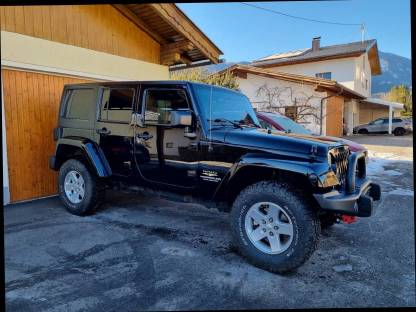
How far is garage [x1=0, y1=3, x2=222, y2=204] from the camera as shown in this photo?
5.69 metres

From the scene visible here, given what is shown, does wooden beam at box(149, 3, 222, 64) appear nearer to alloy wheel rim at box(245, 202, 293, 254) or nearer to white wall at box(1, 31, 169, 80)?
white wall at box(1, 31, 169, 80)

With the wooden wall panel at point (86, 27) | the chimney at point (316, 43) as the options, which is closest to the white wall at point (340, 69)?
the chimney at point (316, 43)

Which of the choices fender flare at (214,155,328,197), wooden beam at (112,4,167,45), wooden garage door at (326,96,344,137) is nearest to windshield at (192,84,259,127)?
fender flare at (214,155,328,197)

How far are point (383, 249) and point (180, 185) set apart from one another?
A: 260 centimetres

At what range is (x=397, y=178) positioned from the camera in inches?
331

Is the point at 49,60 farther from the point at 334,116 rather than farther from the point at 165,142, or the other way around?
the point at 334,116

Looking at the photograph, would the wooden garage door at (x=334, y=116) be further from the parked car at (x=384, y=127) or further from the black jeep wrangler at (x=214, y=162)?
the black jeep wrangler at (x=214, y=162)

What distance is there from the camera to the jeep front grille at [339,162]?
11.2 ft

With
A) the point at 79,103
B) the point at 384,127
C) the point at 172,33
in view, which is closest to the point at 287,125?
the point at 172,33

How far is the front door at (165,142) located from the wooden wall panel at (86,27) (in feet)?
10.1

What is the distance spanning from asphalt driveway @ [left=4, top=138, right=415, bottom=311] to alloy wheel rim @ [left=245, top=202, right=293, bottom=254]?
29 cm

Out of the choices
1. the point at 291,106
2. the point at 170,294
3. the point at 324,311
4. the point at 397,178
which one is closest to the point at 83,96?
the point at 170,294

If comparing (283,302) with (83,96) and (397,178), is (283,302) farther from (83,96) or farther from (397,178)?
(397,178)

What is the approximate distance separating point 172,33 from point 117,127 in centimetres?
444
